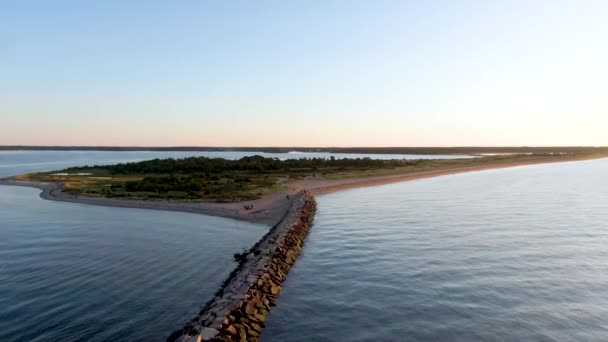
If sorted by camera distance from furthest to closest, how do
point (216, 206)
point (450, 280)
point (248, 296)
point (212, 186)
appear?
point (212, 186)
point (216, 206)
point (450, 280)
point (248, 296)

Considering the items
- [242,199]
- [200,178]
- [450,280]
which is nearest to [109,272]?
[450,280]

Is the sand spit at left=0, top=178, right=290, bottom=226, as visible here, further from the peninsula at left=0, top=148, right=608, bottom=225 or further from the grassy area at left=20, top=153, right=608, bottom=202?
the grassy area at left=20, top=153, right=608, bottom=202

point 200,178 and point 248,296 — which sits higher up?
point 200,178

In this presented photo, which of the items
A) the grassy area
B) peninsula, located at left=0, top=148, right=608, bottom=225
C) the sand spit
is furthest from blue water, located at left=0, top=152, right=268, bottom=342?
the grassy area

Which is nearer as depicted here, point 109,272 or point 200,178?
point 109,272

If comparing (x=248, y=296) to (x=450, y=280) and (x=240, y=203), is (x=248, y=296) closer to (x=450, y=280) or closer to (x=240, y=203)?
(x=450, y=280)

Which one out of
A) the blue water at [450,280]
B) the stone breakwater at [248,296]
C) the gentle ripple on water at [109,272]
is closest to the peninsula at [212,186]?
the gentle ripple on water at [109,272]
